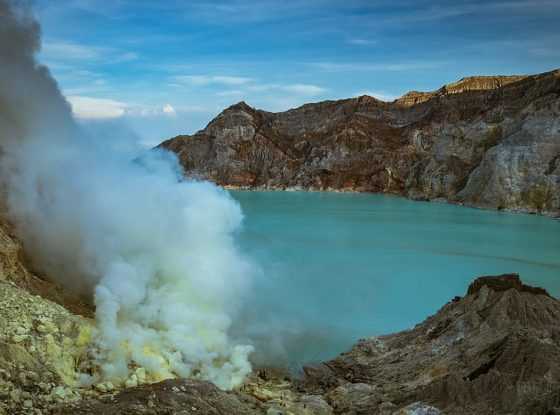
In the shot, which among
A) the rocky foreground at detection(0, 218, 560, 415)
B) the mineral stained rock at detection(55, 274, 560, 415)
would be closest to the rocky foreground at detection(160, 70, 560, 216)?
the mineral stained rock at detection(55, 274, 560, 415)

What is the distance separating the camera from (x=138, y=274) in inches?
439

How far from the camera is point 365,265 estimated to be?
25484 millimetres

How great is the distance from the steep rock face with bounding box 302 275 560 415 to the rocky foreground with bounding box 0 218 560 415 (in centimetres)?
2

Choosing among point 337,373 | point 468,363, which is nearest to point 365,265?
point 337,373

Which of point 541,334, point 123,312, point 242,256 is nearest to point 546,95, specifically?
point 242,256

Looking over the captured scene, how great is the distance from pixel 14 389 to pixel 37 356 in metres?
0.87

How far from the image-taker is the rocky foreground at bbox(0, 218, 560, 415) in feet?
26.8

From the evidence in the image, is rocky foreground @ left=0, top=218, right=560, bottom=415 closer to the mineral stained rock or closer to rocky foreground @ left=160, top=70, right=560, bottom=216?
the mineral stained rock

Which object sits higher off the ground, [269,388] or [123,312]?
→ [123,312]

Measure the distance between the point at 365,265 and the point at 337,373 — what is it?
1401 centimetres

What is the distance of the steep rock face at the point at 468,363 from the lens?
29.5ft

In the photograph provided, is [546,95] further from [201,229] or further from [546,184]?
[201,229]

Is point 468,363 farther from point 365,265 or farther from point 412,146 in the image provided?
point 412,146

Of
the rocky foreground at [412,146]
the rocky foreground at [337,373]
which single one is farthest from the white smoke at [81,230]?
the rocky foreground at [412,146]
